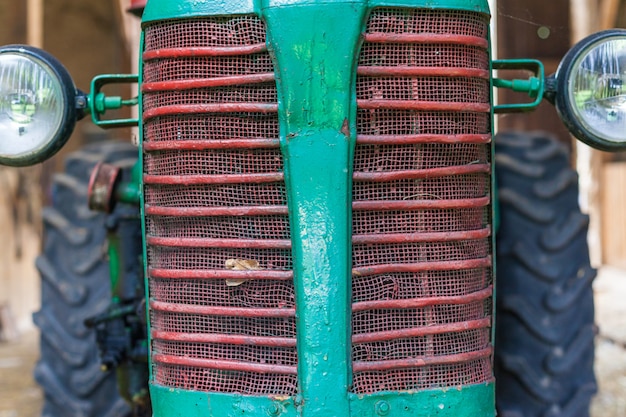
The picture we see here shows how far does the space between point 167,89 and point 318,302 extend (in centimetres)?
67

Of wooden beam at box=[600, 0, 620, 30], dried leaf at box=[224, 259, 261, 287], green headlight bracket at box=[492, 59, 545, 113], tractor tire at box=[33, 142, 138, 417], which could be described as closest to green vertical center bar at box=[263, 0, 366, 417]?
dried leaf at box=[224, 259, 261, 287]

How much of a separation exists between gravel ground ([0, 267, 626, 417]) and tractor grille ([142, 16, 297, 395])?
2.69 metres

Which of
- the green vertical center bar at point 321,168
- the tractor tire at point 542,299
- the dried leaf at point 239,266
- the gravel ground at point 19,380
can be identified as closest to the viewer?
the green vertical center bar at point 321,168

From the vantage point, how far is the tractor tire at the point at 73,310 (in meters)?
3.63

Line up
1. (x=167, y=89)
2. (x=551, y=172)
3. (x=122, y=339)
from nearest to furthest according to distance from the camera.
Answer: (x=167, y=89), (x=122, y=339), (x=551, y=172)

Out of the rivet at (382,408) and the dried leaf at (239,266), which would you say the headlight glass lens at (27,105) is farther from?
the rivet at (382,408)

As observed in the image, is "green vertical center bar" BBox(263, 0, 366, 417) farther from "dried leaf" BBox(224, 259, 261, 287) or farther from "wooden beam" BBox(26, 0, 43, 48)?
"wooden beam" BBox(26, 0, 43, 48)

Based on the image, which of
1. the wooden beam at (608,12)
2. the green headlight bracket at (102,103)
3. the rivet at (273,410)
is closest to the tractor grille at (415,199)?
the rivet at (273,410)

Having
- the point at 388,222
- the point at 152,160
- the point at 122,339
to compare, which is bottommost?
the point at 122,339

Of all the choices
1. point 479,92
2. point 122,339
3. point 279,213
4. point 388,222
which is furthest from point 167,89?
point 122,339

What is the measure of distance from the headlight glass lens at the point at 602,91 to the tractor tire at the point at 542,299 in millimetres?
1064

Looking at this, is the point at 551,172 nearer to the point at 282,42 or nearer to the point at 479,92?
the point at 479,92

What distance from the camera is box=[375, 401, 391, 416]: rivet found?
2.17 m

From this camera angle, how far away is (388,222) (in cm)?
223
